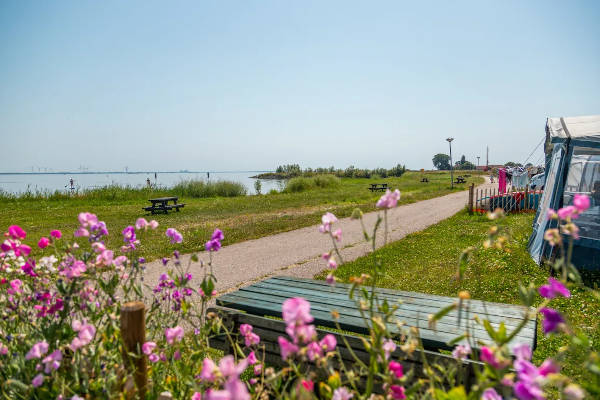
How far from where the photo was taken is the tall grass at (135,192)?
64.7ft

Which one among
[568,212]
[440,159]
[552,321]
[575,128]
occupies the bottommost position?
[552,321]

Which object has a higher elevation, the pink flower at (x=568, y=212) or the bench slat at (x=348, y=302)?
the pink flower at (x=568, y=212)

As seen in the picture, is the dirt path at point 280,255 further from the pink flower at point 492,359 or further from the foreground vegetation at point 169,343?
the pink flower at point 492,359

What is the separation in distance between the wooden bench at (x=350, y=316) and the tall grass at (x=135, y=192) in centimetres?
1952

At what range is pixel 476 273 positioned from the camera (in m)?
6.20

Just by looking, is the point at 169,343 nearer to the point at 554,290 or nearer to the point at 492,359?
the point at 492,359

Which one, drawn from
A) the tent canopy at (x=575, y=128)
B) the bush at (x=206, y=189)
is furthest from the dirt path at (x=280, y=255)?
the bush at (x=206, y=189)

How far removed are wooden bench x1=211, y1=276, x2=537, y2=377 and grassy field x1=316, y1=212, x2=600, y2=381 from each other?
0.50 metres

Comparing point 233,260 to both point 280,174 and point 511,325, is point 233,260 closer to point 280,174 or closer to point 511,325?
point 511,325

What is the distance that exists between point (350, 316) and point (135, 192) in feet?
69.9

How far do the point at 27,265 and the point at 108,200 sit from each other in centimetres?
2012

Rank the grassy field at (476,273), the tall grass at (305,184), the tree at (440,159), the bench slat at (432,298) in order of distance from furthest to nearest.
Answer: the tree at (440,159) → the tall grass at (305,184) → the grassy field at (476,273) → the bench slat at (432,298)

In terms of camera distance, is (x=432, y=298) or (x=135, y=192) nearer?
(x=432, y=298)

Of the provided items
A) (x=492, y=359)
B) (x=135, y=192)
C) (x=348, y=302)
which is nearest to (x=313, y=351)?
(x=492, y=359)
